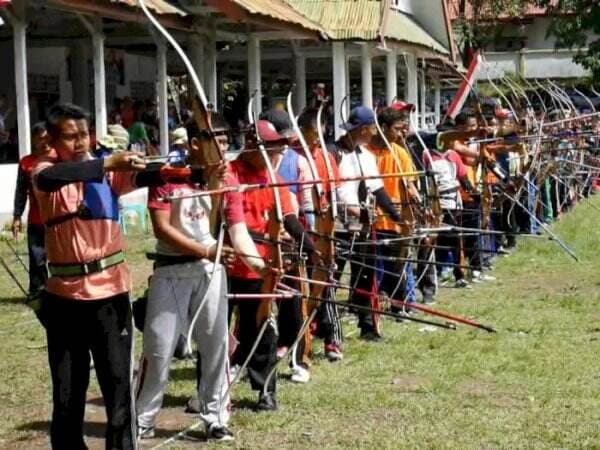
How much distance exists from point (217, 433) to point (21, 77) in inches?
442

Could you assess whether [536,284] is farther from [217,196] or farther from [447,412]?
[217,196]

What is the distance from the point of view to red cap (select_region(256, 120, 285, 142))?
769 centimetres

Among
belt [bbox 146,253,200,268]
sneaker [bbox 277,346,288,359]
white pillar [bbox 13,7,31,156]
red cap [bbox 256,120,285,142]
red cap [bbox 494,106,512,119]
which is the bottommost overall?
sneaker [bbox 277,346,288,359]

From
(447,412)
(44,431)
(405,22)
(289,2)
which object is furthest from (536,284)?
(405,22)

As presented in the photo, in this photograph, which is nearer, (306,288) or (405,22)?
(306,288)

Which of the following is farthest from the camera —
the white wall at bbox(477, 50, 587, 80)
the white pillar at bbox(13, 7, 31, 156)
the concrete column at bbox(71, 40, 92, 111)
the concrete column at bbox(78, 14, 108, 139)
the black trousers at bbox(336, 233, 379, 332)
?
the white wall at bbox(477, 50, 587, 80)

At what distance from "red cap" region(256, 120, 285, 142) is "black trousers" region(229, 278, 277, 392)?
2.76ft

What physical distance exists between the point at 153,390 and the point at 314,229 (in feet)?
7.97

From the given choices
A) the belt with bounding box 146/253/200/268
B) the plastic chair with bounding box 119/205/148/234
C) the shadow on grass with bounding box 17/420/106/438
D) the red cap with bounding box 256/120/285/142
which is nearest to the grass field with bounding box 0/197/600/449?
the shadow on grass with bounding box 17/420/106/438

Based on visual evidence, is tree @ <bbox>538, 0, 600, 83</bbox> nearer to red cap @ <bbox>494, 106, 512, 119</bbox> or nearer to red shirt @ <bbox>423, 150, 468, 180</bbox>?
red cap @ <bbox>494, 106, 512, 119</bbox>

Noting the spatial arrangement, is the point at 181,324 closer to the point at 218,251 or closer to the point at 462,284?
the point at 218,251

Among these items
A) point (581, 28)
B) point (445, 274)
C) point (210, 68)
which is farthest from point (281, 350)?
point (581, 28)

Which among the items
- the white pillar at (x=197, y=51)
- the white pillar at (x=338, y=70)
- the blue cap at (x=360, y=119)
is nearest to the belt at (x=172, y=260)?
the blue cap at (x=360, y=119)

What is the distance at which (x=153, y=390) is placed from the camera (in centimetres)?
680
